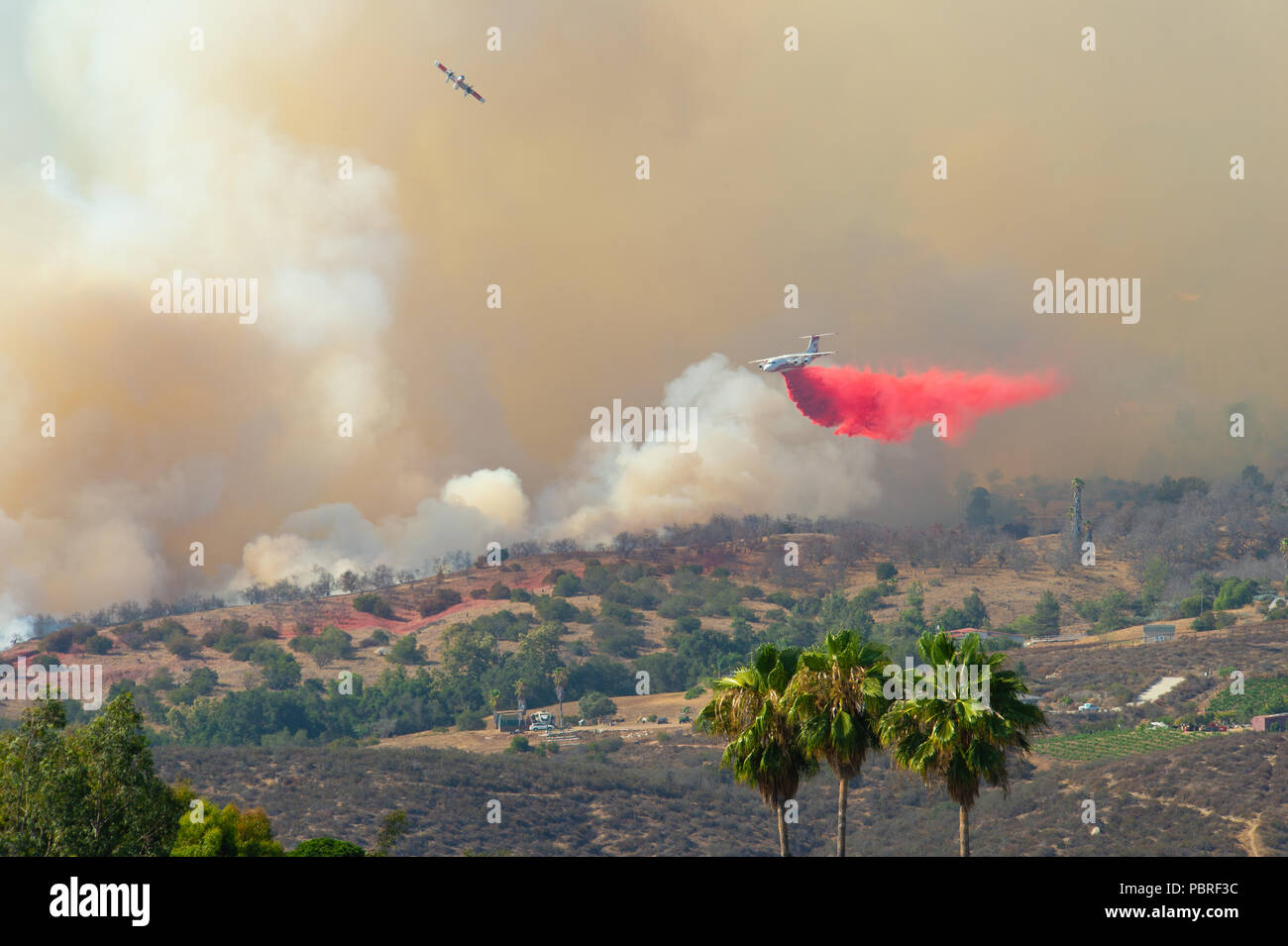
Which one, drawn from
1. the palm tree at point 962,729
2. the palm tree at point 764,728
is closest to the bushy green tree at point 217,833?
the palm tree at point 764,728

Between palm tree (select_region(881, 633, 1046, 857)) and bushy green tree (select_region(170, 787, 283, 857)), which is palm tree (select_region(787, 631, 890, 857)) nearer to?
palm tree (select_region(881, 633, 1046, 857))

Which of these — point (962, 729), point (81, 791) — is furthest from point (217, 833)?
point (962, 729)

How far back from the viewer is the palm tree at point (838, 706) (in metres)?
51.8

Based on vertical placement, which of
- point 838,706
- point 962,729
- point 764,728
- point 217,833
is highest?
point 838,706

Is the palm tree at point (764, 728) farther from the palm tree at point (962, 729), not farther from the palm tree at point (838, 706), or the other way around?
the palm tree at point (962, 729)

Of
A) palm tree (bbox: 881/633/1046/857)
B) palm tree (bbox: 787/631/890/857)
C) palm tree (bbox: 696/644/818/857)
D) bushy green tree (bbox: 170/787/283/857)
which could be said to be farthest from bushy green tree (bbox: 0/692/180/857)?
palm tree (bbox: 881/633/1046/857)

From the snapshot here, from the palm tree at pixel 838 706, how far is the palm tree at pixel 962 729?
1.47 m

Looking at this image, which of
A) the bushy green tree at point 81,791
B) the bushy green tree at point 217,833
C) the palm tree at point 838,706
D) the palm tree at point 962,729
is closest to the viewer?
the palm tree at point 962,729

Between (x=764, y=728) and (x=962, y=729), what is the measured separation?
311 inches

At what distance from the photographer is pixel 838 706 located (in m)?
52.2

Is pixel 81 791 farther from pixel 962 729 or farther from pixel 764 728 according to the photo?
pixel 962 729

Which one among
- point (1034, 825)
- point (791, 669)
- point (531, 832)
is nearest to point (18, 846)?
point (791, 669)

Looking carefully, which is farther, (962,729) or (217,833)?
(217,833)

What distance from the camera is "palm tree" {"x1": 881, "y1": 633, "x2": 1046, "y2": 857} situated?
49.1 meters
